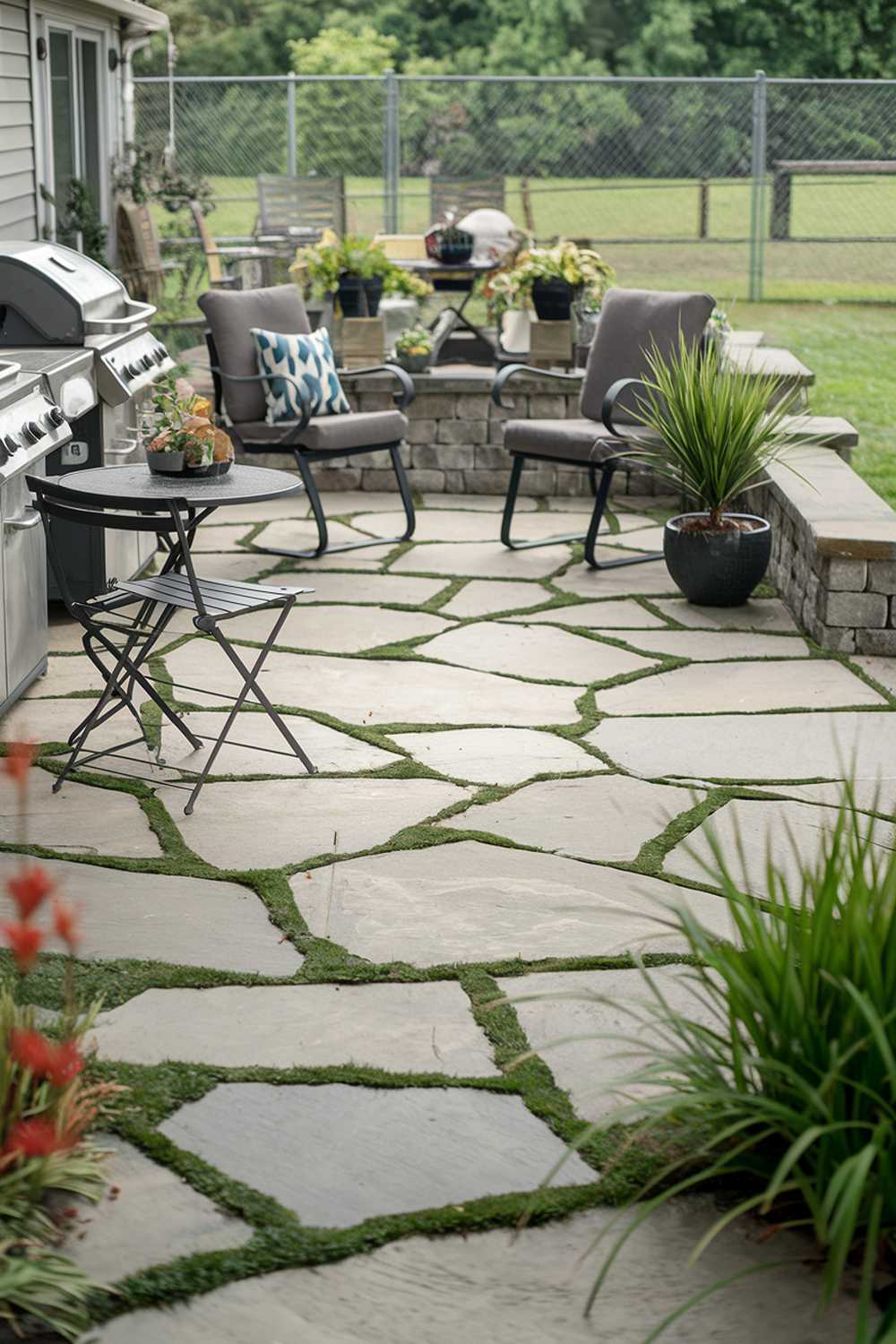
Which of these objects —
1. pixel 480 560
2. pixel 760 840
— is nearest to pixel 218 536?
pixel 480 560

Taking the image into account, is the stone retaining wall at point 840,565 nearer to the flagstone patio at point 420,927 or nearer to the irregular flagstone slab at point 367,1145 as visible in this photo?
the flagstone patio at point 420,927

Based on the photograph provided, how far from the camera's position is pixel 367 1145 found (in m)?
2.40

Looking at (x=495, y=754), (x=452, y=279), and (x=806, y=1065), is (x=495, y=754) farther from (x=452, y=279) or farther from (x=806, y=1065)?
(x=452, y=279)

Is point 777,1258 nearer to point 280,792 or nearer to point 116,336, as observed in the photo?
point 280,792

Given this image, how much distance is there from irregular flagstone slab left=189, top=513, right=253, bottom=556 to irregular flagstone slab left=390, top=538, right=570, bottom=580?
736mm

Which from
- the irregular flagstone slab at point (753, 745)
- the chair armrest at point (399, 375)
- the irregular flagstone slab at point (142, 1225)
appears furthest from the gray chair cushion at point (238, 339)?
the irregular flagstone slab at point (142, 1225)

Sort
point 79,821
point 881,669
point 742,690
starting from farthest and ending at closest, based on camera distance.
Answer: point 881,669 < point 742,690 < point 79,821

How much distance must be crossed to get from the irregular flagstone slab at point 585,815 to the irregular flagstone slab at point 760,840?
0.32 feet

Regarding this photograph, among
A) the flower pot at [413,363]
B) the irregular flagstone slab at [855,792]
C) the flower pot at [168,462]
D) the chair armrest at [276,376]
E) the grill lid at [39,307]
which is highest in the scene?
the grill lid at [39,307]

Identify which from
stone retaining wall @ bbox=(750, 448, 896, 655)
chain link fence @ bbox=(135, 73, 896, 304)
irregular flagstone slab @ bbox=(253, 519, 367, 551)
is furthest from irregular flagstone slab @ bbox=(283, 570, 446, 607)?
chain link fence @ bbox=(135, 73, 896, 304)

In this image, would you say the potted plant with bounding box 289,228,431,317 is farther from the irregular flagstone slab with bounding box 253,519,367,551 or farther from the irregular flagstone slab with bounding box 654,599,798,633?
the irregular flagstone slab with bounding box 654,599,798,633

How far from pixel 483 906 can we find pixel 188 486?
1.52 meters

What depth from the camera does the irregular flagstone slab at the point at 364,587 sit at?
19.0 feet

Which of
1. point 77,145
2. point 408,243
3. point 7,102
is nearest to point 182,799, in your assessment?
point 7,102
